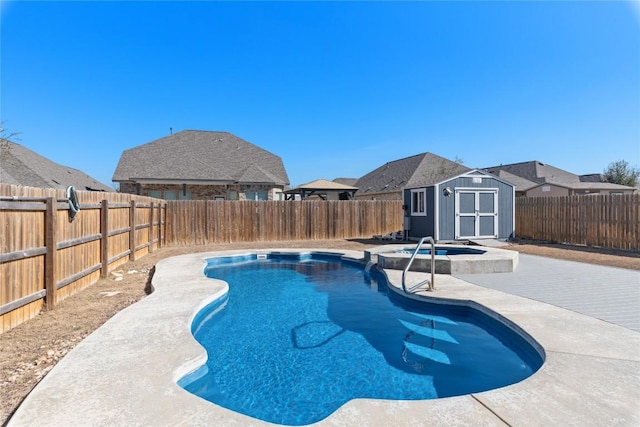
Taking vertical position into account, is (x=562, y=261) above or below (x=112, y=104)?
below

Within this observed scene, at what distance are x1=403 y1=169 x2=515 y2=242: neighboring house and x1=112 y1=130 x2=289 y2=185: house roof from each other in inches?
405

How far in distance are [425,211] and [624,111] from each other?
7995mm

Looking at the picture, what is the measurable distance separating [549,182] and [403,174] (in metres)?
13.5

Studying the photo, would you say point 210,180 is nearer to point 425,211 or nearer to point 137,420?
point 425,211

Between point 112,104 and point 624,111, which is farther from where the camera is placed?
point 112,104

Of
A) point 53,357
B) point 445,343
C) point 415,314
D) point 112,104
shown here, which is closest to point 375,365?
point 445,343

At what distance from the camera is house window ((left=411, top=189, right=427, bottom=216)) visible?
14844mm

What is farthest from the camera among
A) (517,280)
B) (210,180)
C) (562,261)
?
(210,180)

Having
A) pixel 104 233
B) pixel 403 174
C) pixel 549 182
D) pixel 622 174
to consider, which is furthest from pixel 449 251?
pixel 622 174

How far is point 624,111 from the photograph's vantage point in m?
12.8

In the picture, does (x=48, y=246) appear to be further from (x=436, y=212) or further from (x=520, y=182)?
(x=520, y=182)

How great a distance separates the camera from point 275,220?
17125mm

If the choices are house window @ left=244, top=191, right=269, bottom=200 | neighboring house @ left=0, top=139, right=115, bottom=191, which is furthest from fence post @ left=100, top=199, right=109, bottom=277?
house window @ left=244, top=191, right=269, bottom=200

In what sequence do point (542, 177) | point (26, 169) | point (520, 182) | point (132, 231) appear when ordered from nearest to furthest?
1. point (132, 231)
2. point (26, 169)
3. point (520, 182)
4. point (542, 177)
